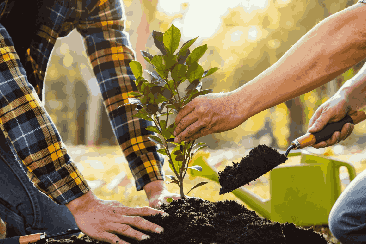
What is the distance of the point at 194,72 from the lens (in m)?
1.19

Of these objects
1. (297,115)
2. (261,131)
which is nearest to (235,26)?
(297,115)

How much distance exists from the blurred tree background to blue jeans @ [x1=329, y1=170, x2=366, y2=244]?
19.9 ft

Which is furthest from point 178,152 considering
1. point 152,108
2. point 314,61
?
point 314,61

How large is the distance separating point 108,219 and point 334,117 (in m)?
1.35

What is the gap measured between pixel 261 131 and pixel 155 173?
12208 mm

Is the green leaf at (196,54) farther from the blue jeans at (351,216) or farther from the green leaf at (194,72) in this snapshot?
the blue jeans at (351,216)

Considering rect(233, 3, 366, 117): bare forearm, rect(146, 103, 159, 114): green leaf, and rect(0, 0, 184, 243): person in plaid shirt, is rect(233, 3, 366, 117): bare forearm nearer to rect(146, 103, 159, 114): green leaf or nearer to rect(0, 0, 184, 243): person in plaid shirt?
rect(146, 103, 159, 114): green leaf

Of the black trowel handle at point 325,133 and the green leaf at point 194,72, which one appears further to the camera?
the black trowel handle at point 325,133

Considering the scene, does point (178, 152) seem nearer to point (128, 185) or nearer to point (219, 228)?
point (219, 228)

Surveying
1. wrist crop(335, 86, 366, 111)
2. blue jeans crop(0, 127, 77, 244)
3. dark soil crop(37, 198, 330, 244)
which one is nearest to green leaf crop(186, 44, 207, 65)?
dark soil crop(37, 198, 330, 244)

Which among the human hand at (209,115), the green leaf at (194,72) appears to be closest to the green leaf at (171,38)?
the green leaf at (194,72)

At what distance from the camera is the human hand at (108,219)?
1152 mm

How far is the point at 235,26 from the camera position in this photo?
959cm

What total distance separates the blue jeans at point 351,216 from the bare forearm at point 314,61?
2.72 feet
